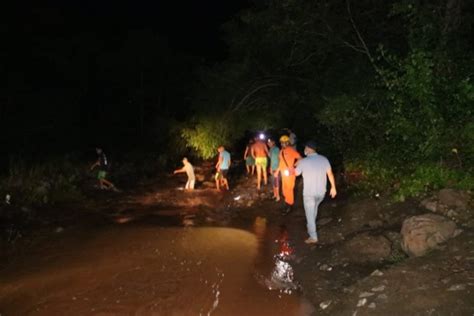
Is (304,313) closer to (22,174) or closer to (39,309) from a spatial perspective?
(39,309)

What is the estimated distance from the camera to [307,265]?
797 cm

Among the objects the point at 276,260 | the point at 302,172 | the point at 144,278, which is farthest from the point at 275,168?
the point at 144,278

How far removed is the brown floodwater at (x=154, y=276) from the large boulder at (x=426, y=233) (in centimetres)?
204

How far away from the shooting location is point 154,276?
755 centimetres

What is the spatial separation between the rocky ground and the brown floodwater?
0.54 m

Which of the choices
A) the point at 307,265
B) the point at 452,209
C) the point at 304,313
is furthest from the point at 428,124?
the point at 304,313

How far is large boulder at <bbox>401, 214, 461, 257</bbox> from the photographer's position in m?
7.01

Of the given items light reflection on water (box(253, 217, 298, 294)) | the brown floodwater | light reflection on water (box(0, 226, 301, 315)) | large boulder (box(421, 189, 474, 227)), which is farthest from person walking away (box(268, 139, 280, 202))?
large boulder (box(421, 189, 474, 227))

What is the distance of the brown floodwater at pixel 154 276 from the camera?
21.0 feet

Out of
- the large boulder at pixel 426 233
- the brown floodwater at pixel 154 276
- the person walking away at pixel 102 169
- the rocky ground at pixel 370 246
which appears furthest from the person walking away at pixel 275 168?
the person walking away at pixel 102 169

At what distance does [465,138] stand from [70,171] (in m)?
16.0

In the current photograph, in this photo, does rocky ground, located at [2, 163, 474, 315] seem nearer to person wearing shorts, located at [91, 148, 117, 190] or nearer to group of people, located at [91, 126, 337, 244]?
group of people, located at [91, 126, 337, 244]

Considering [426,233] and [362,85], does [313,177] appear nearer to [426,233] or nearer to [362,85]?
[426,233]

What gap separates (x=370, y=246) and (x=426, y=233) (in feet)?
3.47
